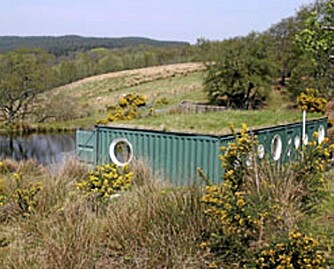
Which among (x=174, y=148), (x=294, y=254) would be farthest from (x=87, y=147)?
(x=294, y=254)

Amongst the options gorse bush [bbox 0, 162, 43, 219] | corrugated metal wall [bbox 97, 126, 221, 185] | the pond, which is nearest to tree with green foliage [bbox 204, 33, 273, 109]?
the pond

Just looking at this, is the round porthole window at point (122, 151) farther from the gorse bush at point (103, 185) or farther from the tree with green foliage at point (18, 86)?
the tree with green foliage at point (18, 86)

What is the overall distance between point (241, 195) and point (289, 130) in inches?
324

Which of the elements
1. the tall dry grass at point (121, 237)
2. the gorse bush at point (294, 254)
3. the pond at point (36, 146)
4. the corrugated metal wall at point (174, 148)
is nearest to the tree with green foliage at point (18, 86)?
the pond at point (36, 146)

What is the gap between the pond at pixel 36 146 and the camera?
70.6 ft

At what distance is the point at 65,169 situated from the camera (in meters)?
9.22

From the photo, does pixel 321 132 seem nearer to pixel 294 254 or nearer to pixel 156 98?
pixel 294 254

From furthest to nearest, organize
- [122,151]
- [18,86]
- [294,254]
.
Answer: [18,86]
[122,151]
[294,254]

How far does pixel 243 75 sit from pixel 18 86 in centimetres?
1633

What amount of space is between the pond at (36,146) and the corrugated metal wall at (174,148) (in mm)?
9742

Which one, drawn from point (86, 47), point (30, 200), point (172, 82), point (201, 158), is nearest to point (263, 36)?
point (172, 82)

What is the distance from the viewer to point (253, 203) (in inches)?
140

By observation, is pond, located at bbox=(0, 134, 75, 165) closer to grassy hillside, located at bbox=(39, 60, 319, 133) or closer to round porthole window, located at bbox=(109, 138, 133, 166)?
grassy hillside, located at bbox=(39, 60, 319, 133)

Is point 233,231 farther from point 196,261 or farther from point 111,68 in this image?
point 111,68
